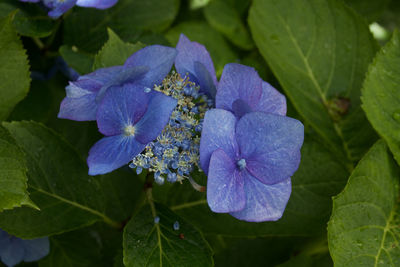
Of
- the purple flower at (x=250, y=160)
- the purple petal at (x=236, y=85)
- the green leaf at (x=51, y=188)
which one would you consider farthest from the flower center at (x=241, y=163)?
the green leaf at (x=51, y=188)

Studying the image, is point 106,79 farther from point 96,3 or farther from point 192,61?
point 96,3

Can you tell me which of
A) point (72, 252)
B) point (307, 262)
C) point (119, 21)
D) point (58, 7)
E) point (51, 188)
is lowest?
point (72, 252)

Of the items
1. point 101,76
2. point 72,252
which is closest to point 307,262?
point 72,252

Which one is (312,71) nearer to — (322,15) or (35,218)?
(322,15)

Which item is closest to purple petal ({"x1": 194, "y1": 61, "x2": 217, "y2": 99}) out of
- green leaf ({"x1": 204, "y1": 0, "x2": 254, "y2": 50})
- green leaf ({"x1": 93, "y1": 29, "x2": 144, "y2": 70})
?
green leaf ({"x1": 93, "y1": 29, "x2": 144, "y2": 70})

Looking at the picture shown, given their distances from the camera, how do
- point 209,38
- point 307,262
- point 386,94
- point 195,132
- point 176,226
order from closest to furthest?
point 195,132 < point 176,226 < point 386,94 < point 307,262 < point 209,38

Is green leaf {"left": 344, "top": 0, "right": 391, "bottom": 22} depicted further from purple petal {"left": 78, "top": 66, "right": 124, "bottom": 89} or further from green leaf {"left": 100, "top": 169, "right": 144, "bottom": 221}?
purple petal {"left": 78, "top": 66, "right": 124, "bottom": 89}
